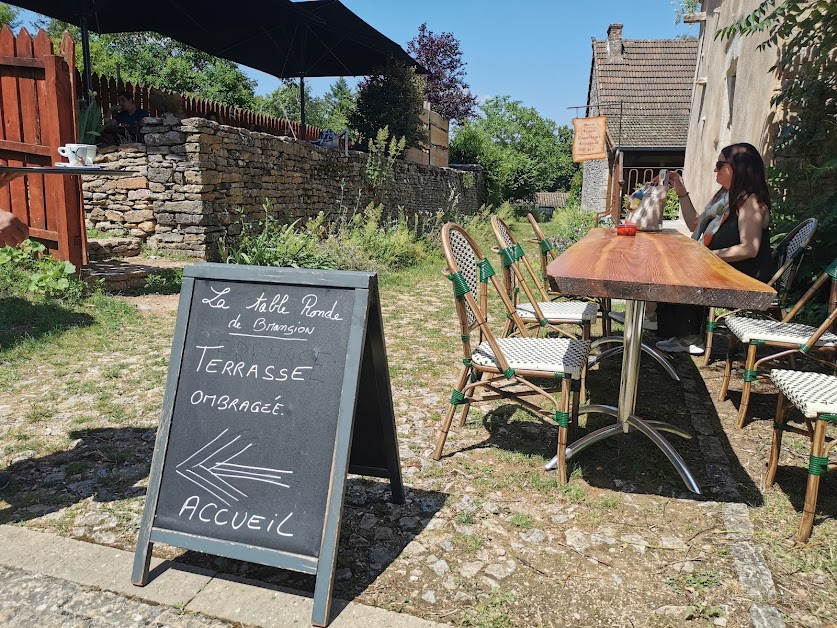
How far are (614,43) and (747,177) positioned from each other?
18.8 m

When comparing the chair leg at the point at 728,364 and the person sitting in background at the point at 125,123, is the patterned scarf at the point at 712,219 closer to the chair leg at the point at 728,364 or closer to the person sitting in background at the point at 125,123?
the chair leg at the point at 728,364

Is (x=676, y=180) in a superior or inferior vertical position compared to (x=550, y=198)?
inferior

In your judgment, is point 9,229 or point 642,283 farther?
point 642,283

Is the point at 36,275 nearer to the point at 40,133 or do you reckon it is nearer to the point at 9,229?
the point at 40,133

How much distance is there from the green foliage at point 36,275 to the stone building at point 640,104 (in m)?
14.0

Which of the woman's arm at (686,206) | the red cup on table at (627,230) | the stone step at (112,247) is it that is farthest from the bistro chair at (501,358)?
the stone step at (112,247)

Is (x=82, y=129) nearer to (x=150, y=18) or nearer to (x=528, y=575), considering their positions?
(x=150, y=18)

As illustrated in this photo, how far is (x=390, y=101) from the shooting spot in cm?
1288

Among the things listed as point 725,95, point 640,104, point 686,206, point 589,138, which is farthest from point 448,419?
point 640,104

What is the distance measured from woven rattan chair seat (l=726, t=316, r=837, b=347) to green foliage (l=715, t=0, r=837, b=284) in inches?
62.2

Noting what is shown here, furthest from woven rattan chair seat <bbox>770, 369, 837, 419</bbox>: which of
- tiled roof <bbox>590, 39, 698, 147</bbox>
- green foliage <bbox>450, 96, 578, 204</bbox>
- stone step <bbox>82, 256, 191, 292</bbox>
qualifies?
green foliage <bbox>450, 96, 578, 204</bbox>

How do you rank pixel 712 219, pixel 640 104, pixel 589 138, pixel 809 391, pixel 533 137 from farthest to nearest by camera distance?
pixel 533 137, pixel 640 104, pixel 589 138, pixel 712 219, pixel 809 391

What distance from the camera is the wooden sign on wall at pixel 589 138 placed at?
1097cm

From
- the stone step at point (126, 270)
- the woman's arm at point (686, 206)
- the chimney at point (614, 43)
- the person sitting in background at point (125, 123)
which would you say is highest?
the chimney at point (614, 43)
